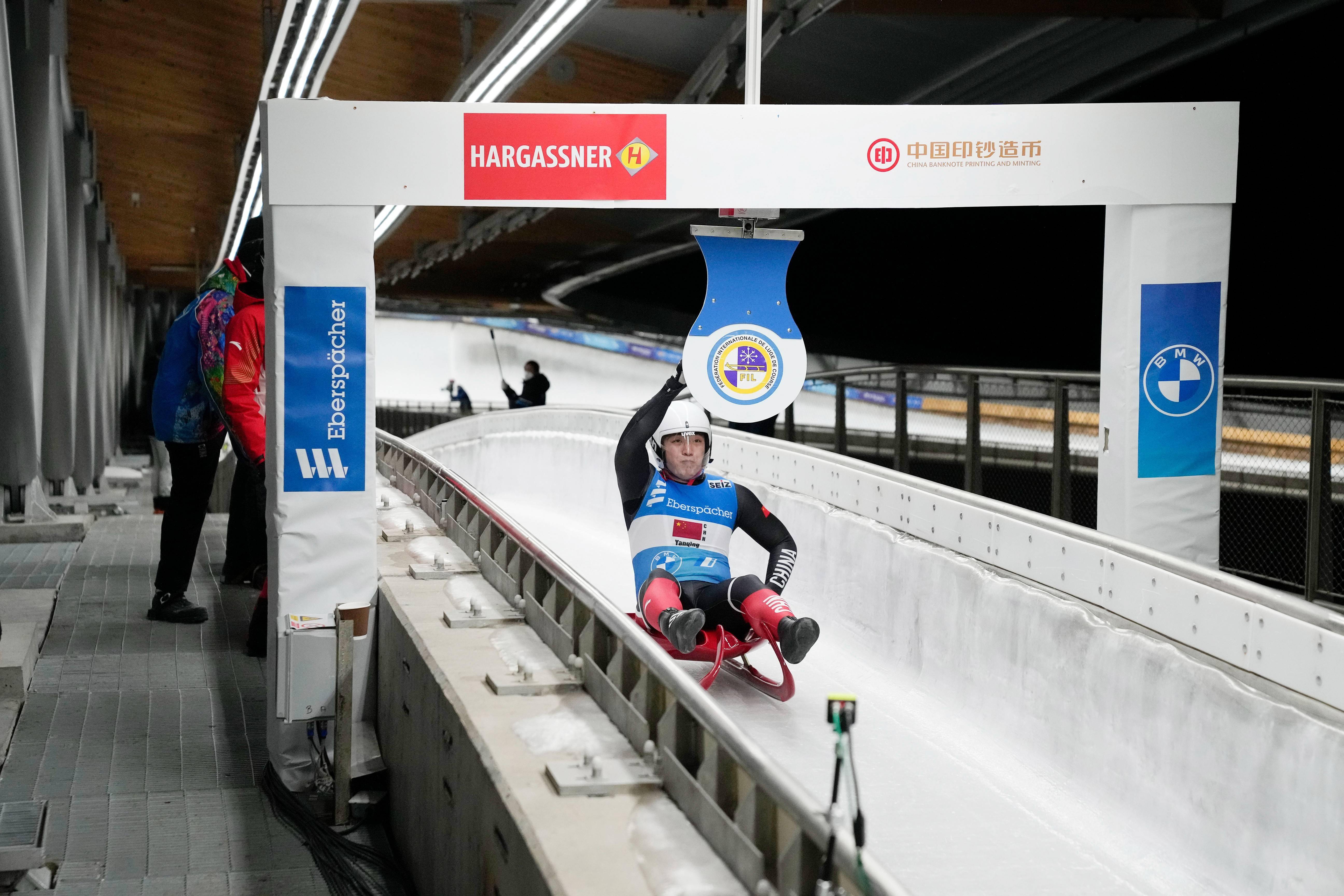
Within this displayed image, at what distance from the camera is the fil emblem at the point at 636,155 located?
4652 millimetres

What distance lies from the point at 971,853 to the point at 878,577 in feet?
7.17

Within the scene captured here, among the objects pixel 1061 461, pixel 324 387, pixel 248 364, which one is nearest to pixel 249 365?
pixel 248 364

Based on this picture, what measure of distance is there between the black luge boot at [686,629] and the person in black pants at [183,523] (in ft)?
8.30

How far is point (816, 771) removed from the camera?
398 cm

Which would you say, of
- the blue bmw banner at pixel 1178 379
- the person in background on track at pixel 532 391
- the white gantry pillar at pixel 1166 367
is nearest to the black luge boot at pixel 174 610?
the white gantry pillar at pixel 1166 367

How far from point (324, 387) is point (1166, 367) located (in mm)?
3249

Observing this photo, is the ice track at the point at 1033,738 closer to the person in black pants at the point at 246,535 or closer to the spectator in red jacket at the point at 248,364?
the spectator in red jacket at the point at 248,364

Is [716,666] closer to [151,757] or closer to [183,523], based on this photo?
[151,757]

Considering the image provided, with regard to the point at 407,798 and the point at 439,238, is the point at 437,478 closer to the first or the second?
the point at 407,798

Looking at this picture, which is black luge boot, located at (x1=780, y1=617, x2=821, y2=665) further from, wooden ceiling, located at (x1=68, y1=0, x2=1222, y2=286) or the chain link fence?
wooden ceiling, located at (x1=68, y1=0, x2=1222, y2=286)

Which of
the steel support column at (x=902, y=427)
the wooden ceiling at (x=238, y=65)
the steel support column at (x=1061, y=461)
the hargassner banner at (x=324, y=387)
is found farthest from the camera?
the steel support column at (x=902, y=427)

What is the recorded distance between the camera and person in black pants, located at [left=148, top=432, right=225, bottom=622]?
19.1 ft

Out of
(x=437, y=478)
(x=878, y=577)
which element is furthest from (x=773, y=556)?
(x=437, y=478)

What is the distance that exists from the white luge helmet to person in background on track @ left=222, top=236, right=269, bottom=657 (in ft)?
5.05
